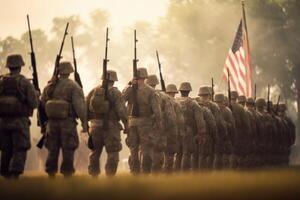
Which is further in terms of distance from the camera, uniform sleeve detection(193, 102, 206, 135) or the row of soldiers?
uniform sleeve detection(193, 102, 206, 135)

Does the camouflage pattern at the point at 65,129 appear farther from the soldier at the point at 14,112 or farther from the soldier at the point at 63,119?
the soldier at the point at 14,112

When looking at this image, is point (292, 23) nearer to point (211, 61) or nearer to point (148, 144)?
point (211, 61)

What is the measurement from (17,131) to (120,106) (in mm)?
2833

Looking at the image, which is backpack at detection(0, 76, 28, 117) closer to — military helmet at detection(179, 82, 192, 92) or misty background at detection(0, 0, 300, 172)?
military helmet at detection(179, 82, 192, 92)

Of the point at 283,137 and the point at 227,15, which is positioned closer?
the point at 283,137

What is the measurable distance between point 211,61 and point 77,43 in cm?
2918

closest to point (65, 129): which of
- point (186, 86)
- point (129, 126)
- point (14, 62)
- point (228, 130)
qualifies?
point (14, 62)

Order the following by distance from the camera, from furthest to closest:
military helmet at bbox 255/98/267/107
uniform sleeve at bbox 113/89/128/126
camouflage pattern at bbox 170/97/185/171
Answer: military helmet at bbox 255/98/267/107 → camouflage pattern at bbox 170/97/185/171 → uniform sleeve at bbox 113/89/128/126

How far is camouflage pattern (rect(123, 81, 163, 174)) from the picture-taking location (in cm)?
1697

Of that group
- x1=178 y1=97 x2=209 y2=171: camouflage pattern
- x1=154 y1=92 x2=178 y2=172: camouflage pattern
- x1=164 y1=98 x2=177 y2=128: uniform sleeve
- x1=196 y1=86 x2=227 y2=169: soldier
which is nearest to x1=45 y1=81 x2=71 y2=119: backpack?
x1=154 y1=92 x2=178 y2=172: camouflage pattern

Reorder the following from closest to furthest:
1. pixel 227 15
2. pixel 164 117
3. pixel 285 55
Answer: pixel 164 117 → pixel 285 55 → pixel 227 15

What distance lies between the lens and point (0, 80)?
44.5ft

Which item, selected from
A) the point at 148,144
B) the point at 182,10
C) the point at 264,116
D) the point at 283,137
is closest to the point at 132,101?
the point at 148,144

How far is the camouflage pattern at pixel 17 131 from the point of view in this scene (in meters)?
13.3
